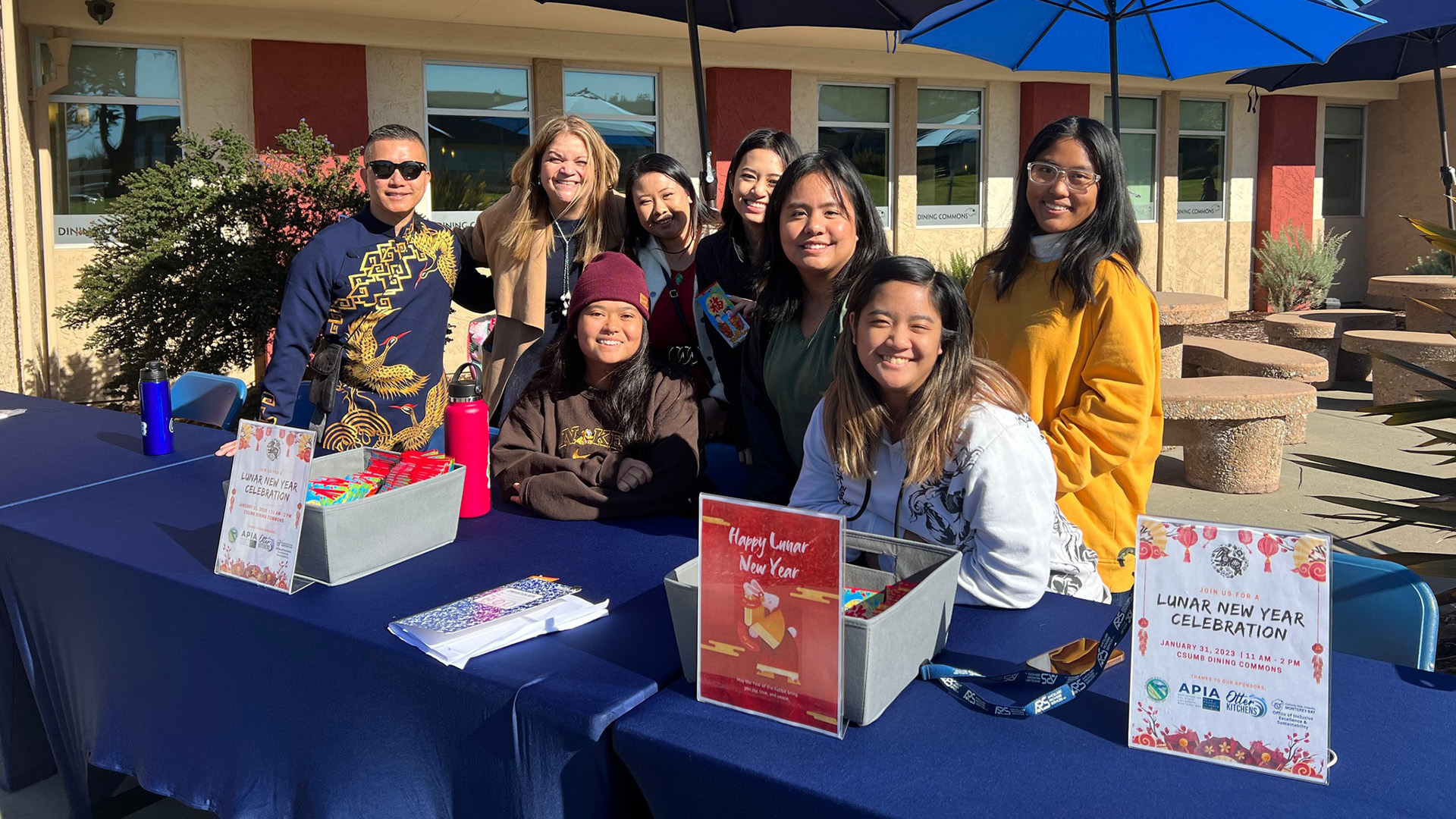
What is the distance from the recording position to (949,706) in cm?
142

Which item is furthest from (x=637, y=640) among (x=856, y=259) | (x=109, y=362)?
(x=109, y=362)

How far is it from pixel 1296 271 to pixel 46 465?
13217mm

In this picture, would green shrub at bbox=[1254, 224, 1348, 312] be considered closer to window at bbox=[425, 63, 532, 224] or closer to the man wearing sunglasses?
window at bbox=[425, 63, 532, 224]

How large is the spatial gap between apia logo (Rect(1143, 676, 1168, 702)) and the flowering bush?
19.2ft

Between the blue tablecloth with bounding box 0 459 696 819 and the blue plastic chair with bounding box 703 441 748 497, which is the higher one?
the blue plastic chair with bounding box 703 441 748 497

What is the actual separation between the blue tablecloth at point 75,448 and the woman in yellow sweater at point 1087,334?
2.42m

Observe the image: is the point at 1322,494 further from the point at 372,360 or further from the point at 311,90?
the point at 311,90

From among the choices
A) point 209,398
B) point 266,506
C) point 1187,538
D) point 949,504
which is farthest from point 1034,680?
point 209,398

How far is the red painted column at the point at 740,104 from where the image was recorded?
10.2 m

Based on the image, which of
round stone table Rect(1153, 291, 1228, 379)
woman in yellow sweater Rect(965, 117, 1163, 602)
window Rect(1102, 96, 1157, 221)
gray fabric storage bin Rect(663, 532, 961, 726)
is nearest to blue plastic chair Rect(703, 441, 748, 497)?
woman in yellow sweater Rect(965, 117, 1163, 602)

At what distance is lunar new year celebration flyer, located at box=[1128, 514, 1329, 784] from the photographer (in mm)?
1218

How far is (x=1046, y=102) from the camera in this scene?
11.8 m

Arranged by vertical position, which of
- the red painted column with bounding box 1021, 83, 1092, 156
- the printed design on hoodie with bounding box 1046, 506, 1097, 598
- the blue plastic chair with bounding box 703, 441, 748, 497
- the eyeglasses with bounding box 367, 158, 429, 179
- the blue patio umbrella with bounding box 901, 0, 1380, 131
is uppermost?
the red painted column with bounding box 1021, 83, 1092, 156

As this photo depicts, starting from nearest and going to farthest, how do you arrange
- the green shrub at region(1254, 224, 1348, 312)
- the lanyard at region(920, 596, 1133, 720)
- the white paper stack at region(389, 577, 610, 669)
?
the lanyard at region(920, 596, 1133, 720)
the white paper stack at region(389, 577, 610, 669)
the green shrub at region(1254, 224, 1348, 312)
